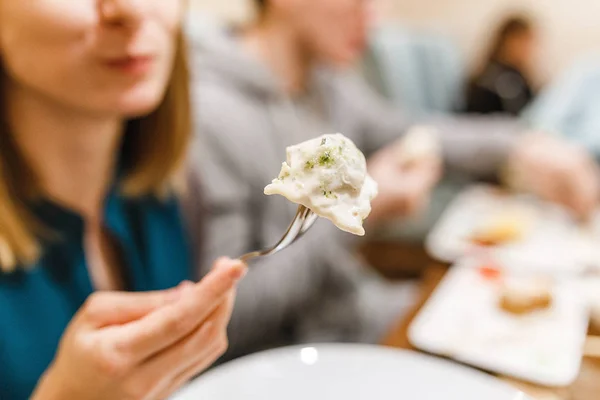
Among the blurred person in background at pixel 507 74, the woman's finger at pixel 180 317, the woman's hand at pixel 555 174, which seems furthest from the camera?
the blurred person in background at pixel 507 74

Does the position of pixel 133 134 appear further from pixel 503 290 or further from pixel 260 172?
pixel 503 290

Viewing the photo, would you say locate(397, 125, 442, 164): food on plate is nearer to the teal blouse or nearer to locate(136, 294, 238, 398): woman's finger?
the teal blouse

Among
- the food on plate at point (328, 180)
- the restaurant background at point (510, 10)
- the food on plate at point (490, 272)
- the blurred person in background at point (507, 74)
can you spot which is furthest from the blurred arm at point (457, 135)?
the restaurant background at point (510, 10)

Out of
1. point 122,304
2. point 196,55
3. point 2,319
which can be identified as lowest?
point 2,319

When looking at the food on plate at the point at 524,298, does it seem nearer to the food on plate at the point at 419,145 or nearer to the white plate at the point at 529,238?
the white plate at the point at 529,238

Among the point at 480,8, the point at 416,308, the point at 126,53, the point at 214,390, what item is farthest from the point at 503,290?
the point at 480,8

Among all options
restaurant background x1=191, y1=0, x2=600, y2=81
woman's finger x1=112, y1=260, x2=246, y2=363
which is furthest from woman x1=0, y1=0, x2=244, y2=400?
restaurant background x1=191, y1=0, x2=600, y2=81

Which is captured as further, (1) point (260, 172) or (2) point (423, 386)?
(1) point (260, 172)
